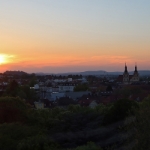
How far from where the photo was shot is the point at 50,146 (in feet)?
51.4

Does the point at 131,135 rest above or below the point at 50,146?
above

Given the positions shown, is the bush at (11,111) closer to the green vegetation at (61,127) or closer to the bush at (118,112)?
the green vegetation at (61,127)

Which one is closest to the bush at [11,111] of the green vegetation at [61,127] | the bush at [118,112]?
the green vegetation at [61,127]

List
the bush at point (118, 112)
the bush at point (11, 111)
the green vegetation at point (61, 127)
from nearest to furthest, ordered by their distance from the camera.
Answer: the green vegetation at point (61, 127)
the bush at point (118, 112)
the bush at point (11, 111)

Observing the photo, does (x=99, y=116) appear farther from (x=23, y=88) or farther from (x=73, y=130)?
(x=23, y=88)

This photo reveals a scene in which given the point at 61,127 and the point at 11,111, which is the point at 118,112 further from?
the point at 11,111

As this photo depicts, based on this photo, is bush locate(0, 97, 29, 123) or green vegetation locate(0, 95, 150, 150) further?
bush locate(0, 97, 29, 123)

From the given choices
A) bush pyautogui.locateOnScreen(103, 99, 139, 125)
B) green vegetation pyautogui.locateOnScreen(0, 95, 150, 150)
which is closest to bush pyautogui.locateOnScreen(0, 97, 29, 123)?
green vegetation pyautogui.locateOnScreen(0, 95, 150, 150)

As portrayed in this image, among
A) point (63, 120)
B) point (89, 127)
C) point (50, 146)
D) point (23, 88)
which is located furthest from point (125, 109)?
point (23, 88)

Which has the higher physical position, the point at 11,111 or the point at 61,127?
the point at 11,111

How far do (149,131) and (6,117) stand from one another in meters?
14.4

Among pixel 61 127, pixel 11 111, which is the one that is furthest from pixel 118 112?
pixel 11 111

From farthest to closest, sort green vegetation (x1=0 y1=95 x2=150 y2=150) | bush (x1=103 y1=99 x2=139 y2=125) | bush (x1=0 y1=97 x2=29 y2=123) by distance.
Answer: bush (x1=0 y1=97 x2=29 y2=123), bush (x1=103 y1=99 x2=139 y2=125), green vegetation (x1=0 y1=95 x2=150 y2=150)

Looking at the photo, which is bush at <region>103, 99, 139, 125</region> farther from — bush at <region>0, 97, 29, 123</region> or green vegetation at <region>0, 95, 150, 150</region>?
bush at <region>0, 97, 29, 123</region>
